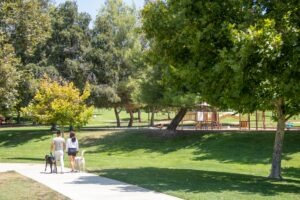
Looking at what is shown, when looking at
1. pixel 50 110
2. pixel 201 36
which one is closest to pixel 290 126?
pixel 50 110

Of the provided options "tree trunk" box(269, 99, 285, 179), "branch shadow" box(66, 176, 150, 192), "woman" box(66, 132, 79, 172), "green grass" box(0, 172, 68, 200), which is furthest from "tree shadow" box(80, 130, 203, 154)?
"green grass" box(0, 172, 68, 200)

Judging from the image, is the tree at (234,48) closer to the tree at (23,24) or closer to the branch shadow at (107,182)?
the branch shadow at (107,182)

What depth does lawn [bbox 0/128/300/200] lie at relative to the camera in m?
15.0

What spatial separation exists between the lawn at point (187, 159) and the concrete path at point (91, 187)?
1.84 feet

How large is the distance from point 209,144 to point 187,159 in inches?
156

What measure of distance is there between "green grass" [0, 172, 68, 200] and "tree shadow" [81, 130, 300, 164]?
15637mm

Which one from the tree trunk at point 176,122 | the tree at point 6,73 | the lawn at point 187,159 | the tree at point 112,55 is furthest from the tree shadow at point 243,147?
the tree at point 112,55

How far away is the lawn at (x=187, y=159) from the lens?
14977 millimetres

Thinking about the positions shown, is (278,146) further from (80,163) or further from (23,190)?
(23,190)

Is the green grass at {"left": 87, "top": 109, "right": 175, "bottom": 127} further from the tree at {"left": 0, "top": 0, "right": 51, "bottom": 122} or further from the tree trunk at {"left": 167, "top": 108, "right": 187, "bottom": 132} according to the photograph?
the tree at {"left": 0, "top": 0, "right": 51, "bottom": 122}

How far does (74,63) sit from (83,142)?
37.0 ft

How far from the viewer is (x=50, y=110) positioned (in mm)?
32531

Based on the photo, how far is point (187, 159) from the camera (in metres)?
32.2

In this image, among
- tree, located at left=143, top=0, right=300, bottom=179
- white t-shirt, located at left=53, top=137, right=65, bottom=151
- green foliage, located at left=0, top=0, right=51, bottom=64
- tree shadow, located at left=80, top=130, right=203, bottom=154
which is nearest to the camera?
tree, located at left=143, top=0, right=300, bottom=179
